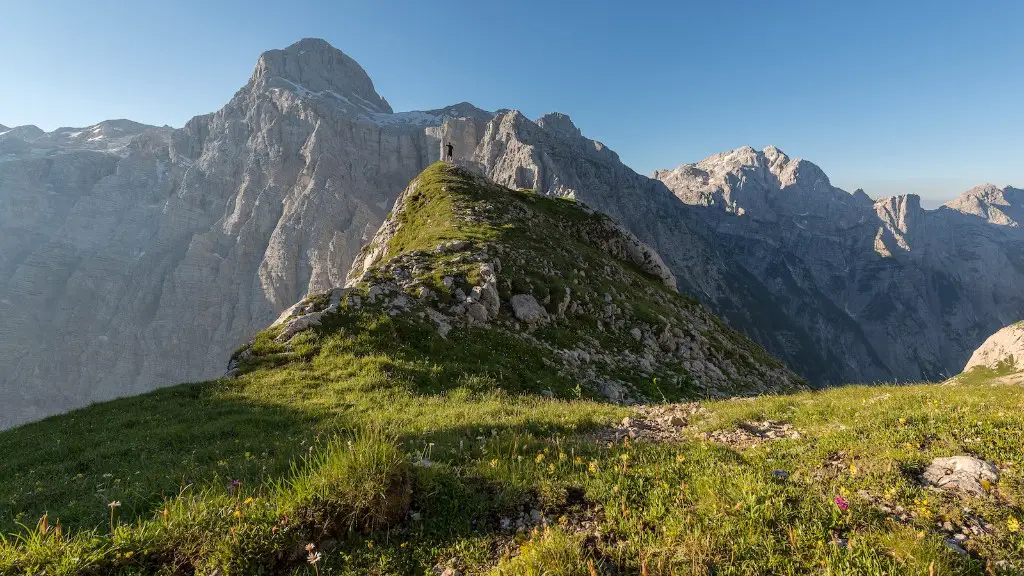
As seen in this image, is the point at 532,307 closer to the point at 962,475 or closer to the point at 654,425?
the point at 654,425

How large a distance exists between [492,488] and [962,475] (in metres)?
6.11

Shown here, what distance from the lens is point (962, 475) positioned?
5.12 metres

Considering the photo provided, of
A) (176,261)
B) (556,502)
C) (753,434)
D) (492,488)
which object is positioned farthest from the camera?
(176,261)

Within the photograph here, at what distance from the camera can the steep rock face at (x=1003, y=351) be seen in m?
132

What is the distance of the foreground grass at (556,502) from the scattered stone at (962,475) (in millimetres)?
150

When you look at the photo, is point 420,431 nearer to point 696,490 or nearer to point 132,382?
point 696,490

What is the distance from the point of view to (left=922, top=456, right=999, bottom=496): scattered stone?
489cm

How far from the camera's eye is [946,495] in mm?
4758

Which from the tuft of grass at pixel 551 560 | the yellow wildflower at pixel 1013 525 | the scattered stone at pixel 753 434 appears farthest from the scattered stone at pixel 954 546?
the tuft of grass at pixel 551 560

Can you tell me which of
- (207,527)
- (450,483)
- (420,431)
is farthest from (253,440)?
(450,483)

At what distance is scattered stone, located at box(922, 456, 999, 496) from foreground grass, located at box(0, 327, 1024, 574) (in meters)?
0.15

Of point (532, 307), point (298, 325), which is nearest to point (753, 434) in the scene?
point (532, 307)

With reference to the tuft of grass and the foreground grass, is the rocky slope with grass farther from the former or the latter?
the tuft of grass

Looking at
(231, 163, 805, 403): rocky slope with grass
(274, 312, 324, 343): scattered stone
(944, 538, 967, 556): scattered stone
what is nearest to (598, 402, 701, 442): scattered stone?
(944, 538, 967, 556): scattered stone
